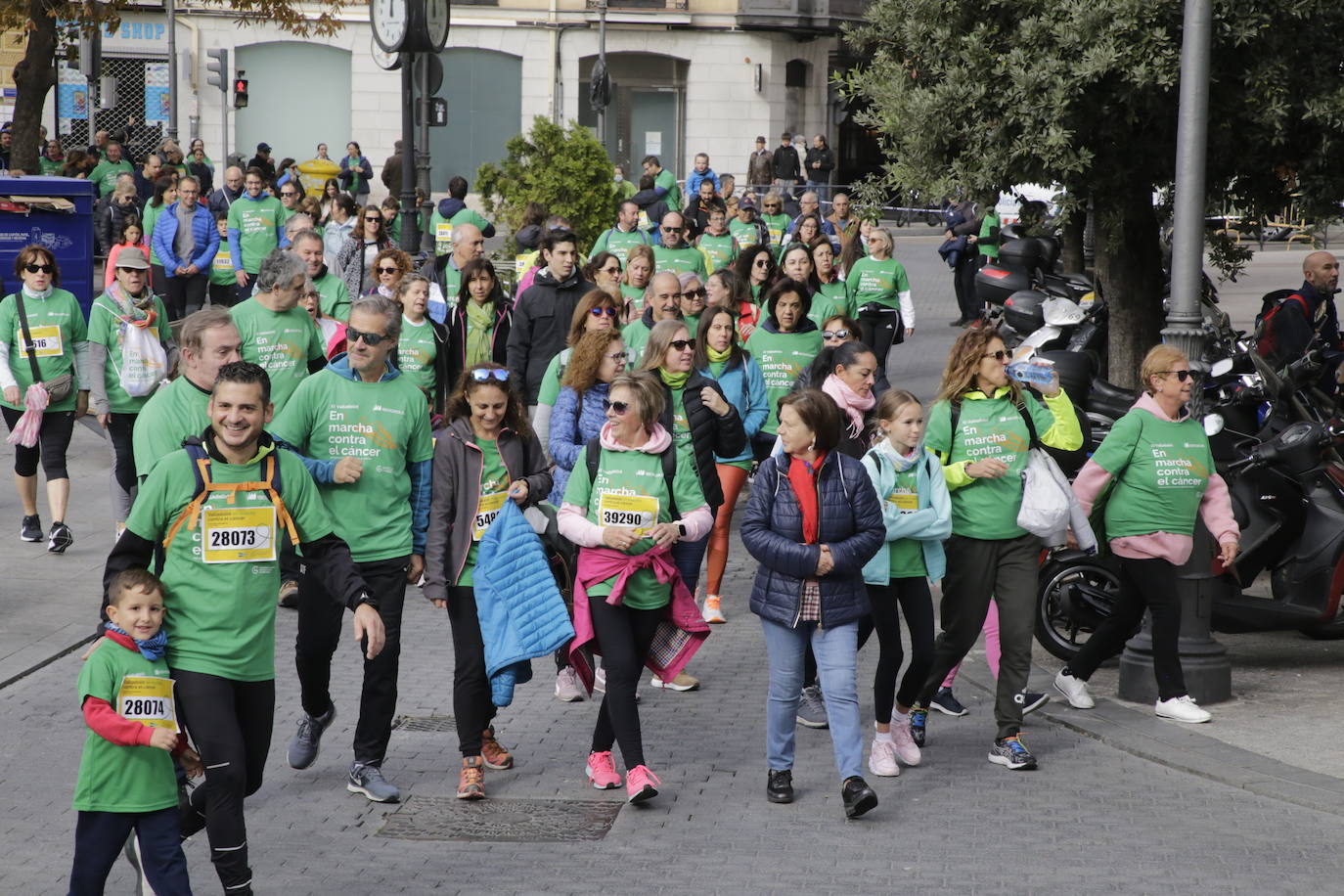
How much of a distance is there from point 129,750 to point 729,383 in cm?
466

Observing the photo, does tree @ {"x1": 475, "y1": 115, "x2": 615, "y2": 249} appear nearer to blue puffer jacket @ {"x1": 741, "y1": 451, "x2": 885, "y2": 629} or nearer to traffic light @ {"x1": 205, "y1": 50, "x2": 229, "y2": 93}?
traffic light @ {"x1": 205, "y1": 50, "x2": 229, "y2": 93}

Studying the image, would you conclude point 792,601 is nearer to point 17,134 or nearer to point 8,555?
point 8,555

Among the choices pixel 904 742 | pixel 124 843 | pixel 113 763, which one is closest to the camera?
pixel 113 763

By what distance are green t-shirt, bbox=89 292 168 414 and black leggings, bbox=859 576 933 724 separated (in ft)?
16.5

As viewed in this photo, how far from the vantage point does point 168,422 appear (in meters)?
5.86

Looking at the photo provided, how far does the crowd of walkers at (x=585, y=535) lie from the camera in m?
5.09

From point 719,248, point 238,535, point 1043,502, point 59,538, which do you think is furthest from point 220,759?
point 719,248

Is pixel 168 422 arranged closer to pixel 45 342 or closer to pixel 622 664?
pixel 622 664

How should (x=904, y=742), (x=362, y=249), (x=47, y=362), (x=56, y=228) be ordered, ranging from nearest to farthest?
1. (x=904, y=742)
2. (x=47, y=362)
3. (x=362, y=249)
4. (x=56, y=228)

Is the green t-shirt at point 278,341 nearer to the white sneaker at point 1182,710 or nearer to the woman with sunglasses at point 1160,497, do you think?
the woman with sunglasses at point 1160,497

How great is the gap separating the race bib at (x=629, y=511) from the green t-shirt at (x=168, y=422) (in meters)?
1.53

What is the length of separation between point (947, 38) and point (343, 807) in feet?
19.9

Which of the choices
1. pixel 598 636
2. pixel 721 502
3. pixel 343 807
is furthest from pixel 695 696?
pixel 343 807

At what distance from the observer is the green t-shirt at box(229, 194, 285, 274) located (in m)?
17.2
